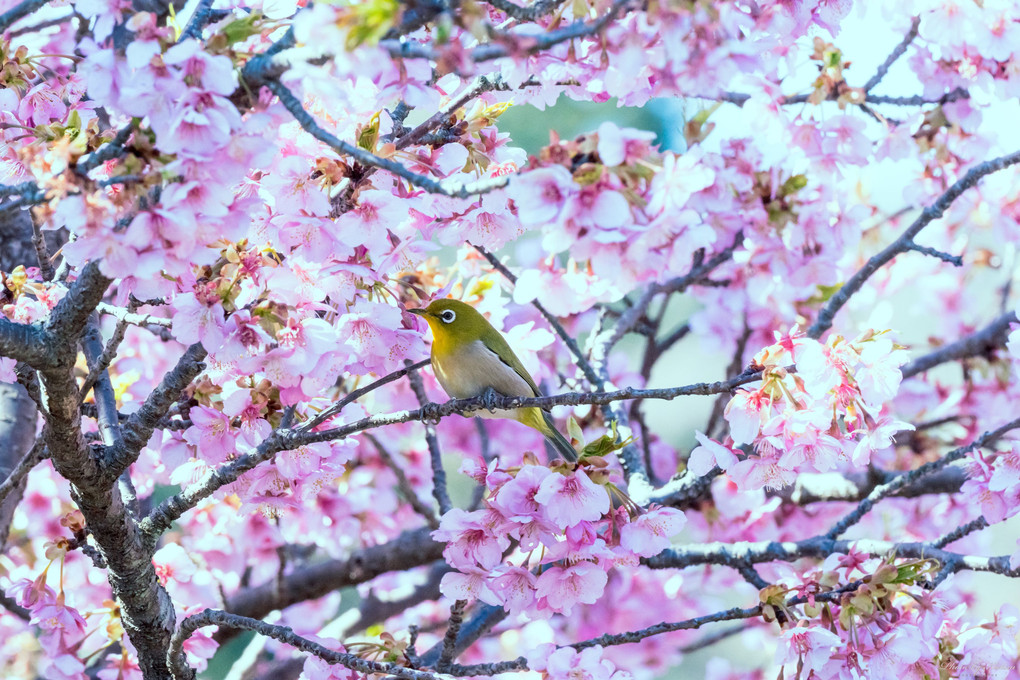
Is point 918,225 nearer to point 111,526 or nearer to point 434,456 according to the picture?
point 434,456

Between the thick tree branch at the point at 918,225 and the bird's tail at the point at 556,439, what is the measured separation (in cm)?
78

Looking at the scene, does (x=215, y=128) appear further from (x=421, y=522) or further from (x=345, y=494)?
(x=421, y=522)

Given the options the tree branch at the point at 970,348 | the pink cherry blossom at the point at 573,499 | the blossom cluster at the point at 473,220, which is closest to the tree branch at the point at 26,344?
the blossom cluster at the point at 473,220

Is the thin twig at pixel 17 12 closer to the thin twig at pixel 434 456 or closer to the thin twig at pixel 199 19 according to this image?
the thin twig at pixel 199 19

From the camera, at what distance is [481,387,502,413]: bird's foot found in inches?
85.3

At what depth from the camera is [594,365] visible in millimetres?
3111

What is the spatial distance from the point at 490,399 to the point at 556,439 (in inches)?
20.7

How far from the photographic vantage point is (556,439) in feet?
9.12

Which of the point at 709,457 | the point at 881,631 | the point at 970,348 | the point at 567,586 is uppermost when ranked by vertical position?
the point at 970,348

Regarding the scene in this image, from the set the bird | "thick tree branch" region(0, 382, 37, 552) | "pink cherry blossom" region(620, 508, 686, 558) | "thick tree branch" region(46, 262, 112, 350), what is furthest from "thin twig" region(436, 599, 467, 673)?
"thick tree branch" region(0, 382, 37, 552)

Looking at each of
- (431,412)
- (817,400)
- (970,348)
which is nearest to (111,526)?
(431,412)

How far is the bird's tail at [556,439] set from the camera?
270 centimetres

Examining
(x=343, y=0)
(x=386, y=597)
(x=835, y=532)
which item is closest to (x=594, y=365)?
(x=835, y=532)

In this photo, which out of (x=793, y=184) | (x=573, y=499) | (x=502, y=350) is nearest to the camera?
(x=573, y=499)
